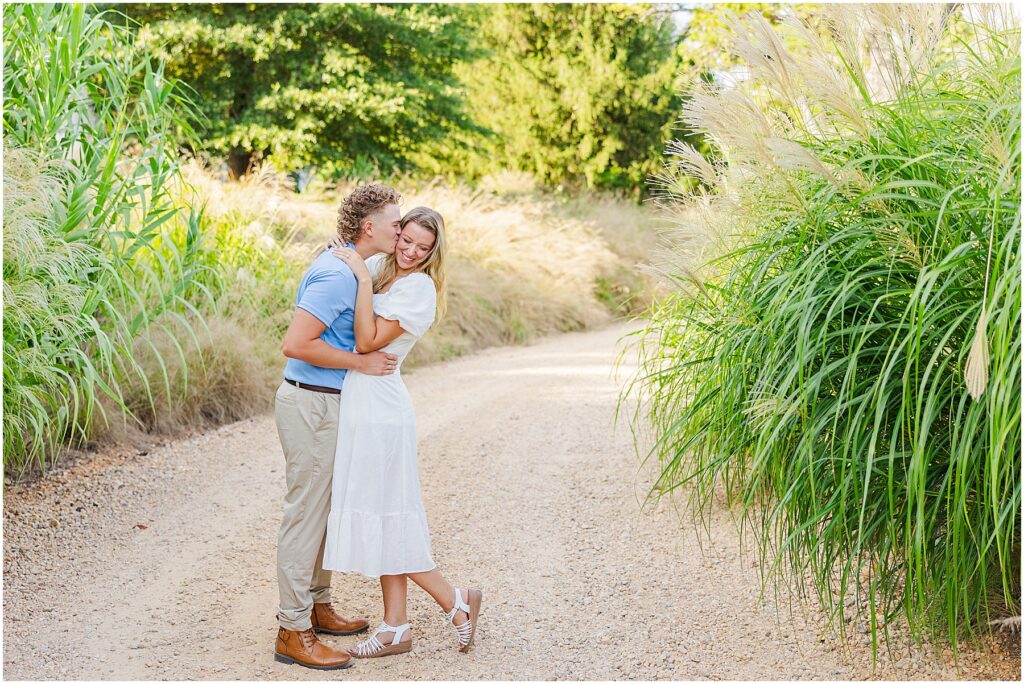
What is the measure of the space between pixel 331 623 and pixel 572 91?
58.9 feet

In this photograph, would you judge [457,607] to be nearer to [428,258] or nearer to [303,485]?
[303,485]

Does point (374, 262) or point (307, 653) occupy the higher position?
point (374, 262)

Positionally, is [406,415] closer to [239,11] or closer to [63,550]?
[63,550]

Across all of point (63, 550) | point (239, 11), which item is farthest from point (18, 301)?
point (239, 11)

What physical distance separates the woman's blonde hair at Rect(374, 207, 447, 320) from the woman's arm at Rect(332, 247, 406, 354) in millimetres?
147

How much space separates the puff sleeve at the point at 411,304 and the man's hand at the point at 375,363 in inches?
5.0

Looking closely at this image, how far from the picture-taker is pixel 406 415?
332 cm

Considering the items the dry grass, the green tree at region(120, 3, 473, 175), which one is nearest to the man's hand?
the dry grass

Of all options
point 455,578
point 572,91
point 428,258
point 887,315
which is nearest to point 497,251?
point 455,578

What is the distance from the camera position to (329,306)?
3.21m

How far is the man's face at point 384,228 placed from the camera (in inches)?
132

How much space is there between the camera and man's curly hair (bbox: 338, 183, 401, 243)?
3348mm

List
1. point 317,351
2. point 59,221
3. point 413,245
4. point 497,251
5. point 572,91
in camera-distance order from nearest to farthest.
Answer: point 317,351 → point 413,245 → point 59,221 → point 497,251 → point 572,91

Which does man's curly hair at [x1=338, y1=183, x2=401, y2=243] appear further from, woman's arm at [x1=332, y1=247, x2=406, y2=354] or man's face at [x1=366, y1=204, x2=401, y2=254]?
woman's arm at [x1=332, y1=247, x2=406, y2=354]
